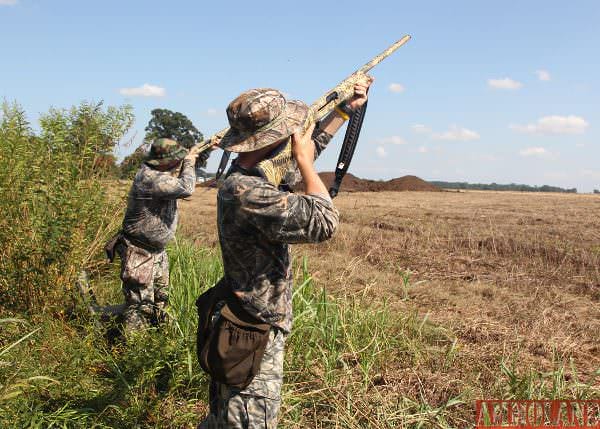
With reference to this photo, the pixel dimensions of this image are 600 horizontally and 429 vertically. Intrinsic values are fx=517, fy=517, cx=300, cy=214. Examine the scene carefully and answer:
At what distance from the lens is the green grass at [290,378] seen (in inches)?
123

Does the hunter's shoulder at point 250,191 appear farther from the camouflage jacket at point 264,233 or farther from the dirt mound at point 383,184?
the dirt mound at point 383,184

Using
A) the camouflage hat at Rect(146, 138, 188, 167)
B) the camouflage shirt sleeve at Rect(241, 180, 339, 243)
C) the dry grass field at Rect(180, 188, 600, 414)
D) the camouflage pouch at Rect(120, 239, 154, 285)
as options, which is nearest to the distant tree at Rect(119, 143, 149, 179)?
the camouflage hat at Rect(146, 138, 188, 167)

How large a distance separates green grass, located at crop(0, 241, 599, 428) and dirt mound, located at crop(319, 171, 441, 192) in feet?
90.0

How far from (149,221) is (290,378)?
77.4 inches

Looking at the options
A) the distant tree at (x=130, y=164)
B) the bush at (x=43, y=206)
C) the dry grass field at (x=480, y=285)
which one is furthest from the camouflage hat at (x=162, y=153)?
the dry grass field at (x=480, y=285)

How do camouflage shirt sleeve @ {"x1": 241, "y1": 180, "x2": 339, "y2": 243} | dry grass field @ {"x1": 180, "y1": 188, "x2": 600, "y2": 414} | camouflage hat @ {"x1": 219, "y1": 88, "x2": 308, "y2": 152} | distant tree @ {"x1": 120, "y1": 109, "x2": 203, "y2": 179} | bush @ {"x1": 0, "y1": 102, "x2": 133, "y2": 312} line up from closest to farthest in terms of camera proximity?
camouflage shirt sleeve @ {"x1": 241, "y1": 180, "x2": 339, "y2": 243}
camouflage hat @ {"x1": 219, "y1": 88, "x2": 308, "y2": 152}
dry grass field @ {"x1": 180, "y1": 188, "x2": 600, "y2": 414}
bush @ {"x1": 0, "y1": 102, "x2": 133, "y2": 312}
distant tree @ {"x1": 120, "y1": 109, "x2": 203, "y2": 179}

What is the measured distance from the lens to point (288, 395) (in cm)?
335

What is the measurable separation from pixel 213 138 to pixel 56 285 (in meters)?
1.91

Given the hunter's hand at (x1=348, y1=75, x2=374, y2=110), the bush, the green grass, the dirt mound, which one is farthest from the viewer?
the dirt mound

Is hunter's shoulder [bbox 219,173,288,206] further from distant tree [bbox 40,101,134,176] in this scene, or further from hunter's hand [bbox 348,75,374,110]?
distant tree [bbox 40,101,134,176]

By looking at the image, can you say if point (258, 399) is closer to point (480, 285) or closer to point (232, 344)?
point (232, 344)

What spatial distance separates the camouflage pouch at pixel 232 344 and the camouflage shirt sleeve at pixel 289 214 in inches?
17.1

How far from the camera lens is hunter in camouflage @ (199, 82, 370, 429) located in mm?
2088

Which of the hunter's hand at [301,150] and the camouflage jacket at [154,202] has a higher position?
the hunter's hand at [301,150]
